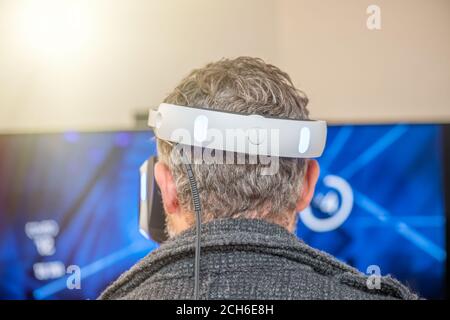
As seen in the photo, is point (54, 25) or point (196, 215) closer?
point (196, 215)

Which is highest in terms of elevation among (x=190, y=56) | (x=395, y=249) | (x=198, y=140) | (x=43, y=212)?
(x=190, y=56)

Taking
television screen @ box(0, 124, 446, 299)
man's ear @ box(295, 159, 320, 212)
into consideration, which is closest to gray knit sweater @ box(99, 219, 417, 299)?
man's ear @ box(295, 159, 320, 212)

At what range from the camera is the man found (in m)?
A: 0.72

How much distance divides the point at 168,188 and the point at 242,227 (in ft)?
0.46

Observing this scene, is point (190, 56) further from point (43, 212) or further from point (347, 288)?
point (347, 288)

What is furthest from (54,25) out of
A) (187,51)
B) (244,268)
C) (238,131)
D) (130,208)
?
(244,268)

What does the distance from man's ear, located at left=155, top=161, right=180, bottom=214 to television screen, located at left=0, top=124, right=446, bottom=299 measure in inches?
12.5

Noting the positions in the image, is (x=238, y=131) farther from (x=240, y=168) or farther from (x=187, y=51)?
(x=187, y=51)

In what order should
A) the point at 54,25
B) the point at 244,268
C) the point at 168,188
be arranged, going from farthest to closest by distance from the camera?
the point at 54,25, the point at 168,188, the point at 244,268

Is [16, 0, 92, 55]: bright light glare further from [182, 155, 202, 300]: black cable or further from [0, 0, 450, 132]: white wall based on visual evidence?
[182, 155, 202, 300]: black cable

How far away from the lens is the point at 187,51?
3.69ft
